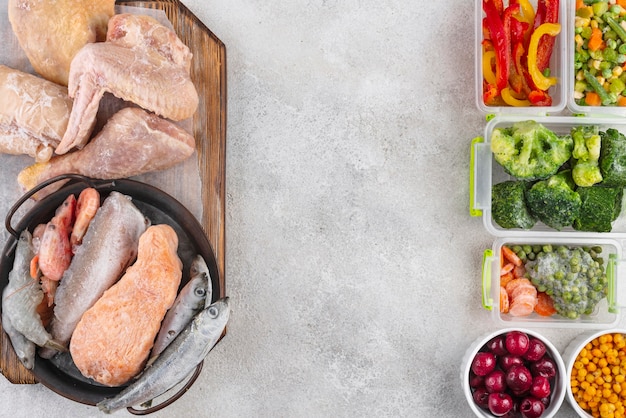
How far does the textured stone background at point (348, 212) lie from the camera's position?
8.11 ft

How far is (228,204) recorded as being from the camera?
249cm

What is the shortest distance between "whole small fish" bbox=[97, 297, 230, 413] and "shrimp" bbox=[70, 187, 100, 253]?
20.0 inches

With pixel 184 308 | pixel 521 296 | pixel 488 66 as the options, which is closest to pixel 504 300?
pixel 521 296

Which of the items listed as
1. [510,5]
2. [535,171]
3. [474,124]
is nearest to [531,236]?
[535,171]

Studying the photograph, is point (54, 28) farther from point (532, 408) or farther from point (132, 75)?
point (532, 408)

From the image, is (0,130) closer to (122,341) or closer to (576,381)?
(122,341)

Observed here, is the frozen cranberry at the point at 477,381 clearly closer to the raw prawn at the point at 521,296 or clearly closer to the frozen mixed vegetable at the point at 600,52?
the raw prawn at the point at 521,296

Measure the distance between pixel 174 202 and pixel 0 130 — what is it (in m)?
0.67

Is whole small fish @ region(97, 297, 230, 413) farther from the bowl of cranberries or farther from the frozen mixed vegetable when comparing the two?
the frozen mixed vegetable

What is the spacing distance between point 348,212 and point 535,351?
2.94 feet

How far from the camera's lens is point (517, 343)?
2.29m

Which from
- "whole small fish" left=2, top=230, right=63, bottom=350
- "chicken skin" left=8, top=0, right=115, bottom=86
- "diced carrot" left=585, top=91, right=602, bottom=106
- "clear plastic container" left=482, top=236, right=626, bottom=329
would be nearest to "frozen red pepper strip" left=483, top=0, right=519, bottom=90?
"diced carrot" left=585, top=91, right=602, bottom=106

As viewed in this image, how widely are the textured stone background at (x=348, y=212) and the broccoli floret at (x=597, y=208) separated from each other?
37 centimetres

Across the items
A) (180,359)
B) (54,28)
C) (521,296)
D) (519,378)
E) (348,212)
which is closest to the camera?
(180,359)
